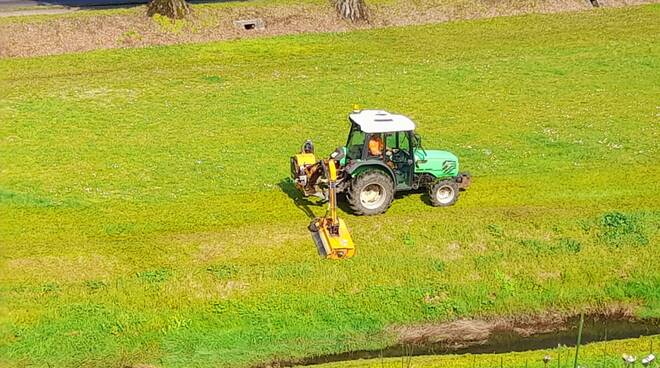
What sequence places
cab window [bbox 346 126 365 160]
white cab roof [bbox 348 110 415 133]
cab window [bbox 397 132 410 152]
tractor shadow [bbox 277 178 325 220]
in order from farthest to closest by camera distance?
tractor shadow [bbox 277 178 325 220]
cab window [bbox 397 132 410 152]
cab window [bbox 346 126 365 160]
white cab roof [bbox 348 110 415 133]

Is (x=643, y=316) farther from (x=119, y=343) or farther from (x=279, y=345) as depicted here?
(x=119, y=343)

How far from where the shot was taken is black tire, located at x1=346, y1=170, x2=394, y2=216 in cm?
1733

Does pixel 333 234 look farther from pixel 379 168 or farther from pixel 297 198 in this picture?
pixel 297 198

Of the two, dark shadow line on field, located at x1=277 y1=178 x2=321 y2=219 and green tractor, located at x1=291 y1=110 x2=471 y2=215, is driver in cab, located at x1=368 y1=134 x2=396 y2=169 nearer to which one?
green tractor, located at x1=291 y1=110 x2=471 y2=215

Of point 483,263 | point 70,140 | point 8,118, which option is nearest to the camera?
point 483,263

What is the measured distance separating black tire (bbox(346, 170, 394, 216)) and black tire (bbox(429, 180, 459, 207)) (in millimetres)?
1147

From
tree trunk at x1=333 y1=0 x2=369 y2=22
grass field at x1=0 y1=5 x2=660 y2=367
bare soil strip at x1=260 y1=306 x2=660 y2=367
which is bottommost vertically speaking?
bare soil strip at x1=260 y1=306 x2=660 y2=367

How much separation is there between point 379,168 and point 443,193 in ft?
6.64

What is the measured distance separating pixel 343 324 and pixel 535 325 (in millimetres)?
3837

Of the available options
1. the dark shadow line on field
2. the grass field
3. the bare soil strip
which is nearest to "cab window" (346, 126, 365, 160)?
the grass field

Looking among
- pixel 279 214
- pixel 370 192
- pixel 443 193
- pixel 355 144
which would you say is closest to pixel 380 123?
pixel 355 144

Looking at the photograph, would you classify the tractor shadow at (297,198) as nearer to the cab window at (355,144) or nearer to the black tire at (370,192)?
the black tire at (370,192)

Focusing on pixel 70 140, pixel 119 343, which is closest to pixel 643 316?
pixel 119 343

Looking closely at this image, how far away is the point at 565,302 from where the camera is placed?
51.4 ft
